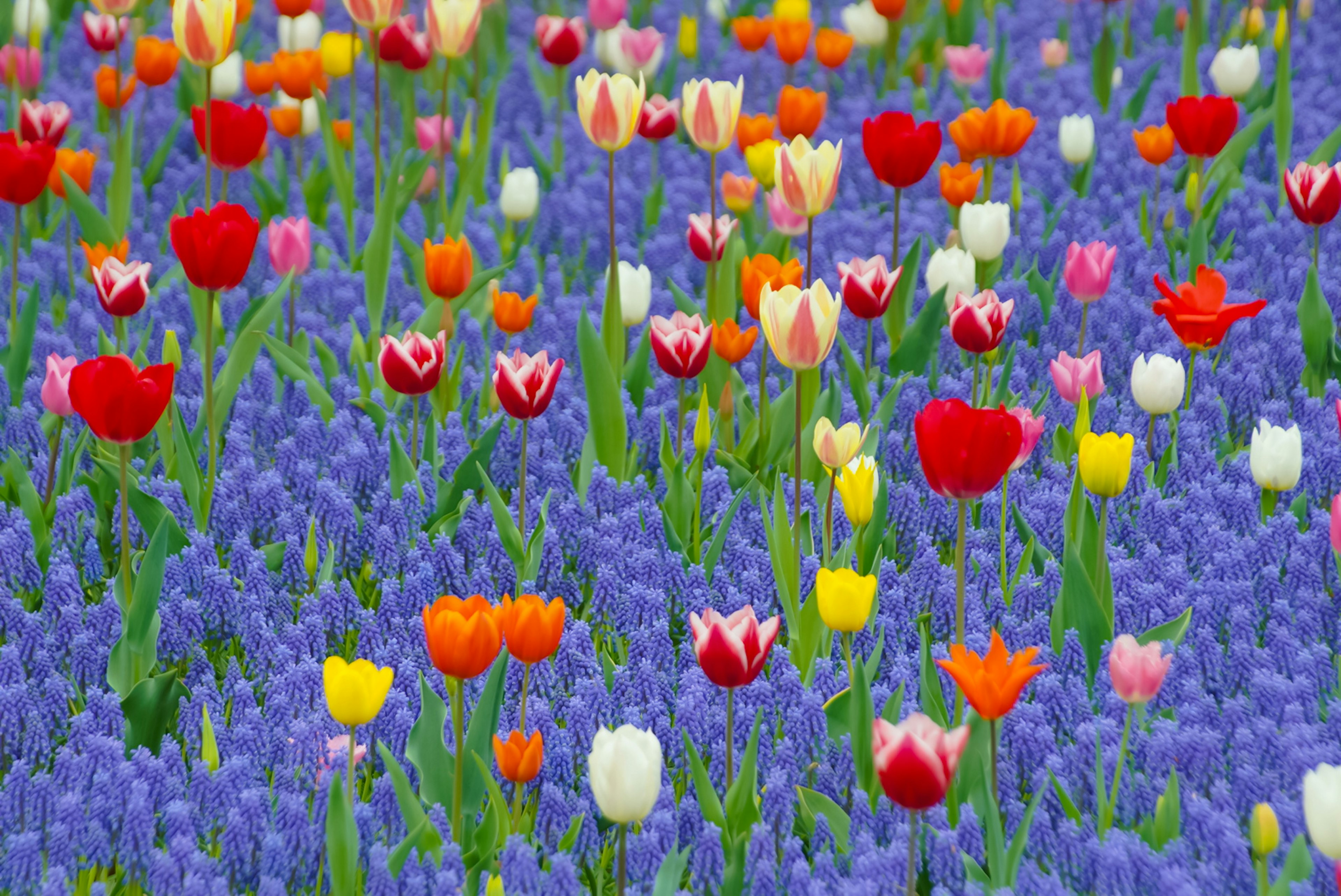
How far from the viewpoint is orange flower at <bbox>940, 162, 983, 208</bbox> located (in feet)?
12.3

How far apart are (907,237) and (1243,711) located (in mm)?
2464

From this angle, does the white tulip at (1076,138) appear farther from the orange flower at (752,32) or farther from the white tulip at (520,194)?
the white tulip at (520,194)

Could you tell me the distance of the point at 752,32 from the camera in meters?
5.12

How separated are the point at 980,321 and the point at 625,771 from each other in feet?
4.92

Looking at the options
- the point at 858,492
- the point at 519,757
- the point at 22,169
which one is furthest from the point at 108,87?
the point at 519,757

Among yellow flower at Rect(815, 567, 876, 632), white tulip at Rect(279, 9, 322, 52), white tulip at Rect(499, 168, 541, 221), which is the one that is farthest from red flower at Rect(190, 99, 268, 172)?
yellow flower at Rect(815, 567, 876, 632)

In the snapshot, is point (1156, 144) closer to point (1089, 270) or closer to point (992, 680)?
point (1089, 270)

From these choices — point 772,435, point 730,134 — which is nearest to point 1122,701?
point 772,435

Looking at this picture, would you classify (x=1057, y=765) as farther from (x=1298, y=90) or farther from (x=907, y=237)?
(x=1298, y=90)

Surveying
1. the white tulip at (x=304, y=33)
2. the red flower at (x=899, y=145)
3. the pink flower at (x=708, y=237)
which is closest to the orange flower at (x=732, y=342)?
the pink flower at (x=708, y=237)

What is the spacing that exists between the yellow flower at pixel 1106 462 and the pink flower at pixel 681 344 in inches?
32.4

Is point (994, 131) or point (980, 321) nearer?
point (980, 321)

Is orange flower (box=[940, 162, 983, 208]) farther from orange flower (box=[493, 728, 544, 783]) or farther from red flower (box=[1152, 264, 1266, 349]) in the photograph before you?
orange flower (box=[493, 728, 544, 783])

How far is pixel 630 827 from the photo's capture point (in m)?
2.12
